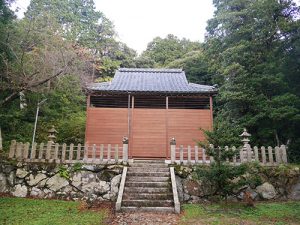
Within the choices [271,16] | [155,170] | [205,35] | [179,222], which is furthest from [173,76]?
[179,222]

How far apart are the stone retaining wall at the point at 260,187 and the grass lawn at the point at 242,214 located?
611 mm

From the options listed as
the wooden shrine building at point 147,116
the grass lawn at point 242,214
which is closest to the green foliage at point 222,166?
the grass lawn at point 242,214

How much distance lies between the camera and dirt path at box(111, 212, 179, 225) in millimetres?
6262

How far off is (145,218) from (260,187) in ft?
15.3

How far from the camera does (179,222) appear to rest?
635 cm

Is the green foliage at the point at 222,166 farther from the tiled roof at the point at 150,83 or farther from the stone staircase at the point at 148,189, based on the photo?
the tiled roof at the point at 150,83

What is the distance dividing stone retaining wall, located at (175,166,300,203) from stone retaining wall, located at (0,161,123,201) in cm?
228

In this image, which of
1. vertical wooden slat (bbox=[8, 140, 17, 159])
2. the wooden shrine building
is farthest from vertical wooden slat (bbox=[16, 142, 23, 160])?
the wooden shrine building

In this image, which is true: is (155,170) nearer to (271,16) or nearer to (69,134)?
(69,134)

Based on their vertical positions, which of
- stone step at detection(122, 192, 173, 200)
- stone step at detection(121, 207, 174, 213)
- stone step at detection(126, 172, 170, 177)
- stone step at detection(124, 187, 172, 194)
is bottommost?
stone step at detection(121, 207, 174, 213)

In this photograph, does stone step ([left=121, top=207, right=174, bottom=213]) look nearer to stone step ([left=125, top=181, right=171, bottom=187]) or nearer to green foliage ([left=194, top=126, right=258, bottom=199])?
stone step ([left=125, top=181, right=171, bottom=187])

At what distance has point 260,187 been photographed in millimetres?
8969

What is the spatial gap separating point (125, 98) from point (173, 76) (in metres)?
5.17

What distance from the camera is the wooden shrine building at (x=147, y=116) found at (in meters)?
12.6
